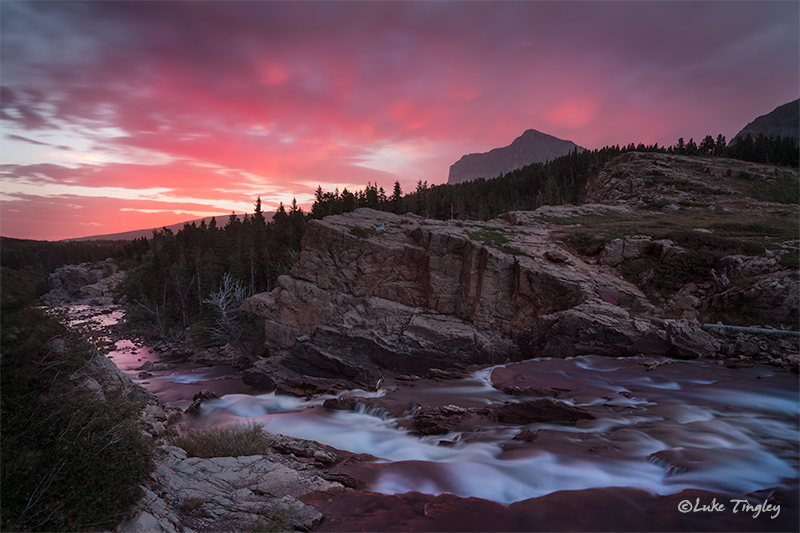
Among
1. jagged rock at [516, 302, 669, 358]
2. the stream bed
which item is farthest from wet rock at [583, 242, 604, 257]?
the stream bed

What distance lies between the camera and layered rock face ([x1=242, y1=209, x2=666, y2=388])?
2280 centimetres

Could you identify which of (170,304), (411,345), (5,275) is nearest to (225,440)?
(5,275)

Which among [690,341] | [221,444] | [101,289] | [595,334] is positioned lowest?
[101,289]

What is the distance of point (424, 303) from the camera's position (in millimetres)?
26766

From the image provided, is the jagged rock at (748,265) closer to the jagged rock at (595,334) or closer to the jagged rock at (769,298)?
the jagged rock at (769,298)

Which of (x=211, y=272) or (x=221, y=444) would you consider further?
(x=211, y=272)

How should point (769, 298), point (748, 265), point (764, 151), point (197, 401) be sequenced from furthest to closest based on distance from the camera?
point (764, 151) < point (748, 265) < point (769, 298) < point (197, 401)

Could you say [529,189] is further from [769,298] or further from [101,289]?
[101,289]

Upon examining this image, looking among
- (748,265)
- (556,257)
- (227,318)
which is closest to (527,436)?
(556,257)

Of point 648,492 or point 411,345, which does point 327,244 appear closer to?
point 411,345

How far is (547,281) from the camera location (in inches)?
927

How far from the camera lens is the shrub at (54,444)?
3.93 m

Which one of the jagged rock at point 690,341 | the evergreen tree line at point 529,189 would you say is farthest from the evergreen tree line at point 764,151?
the jagged rock at point 690,341

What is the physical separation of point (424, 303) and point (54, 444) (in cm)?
2325
